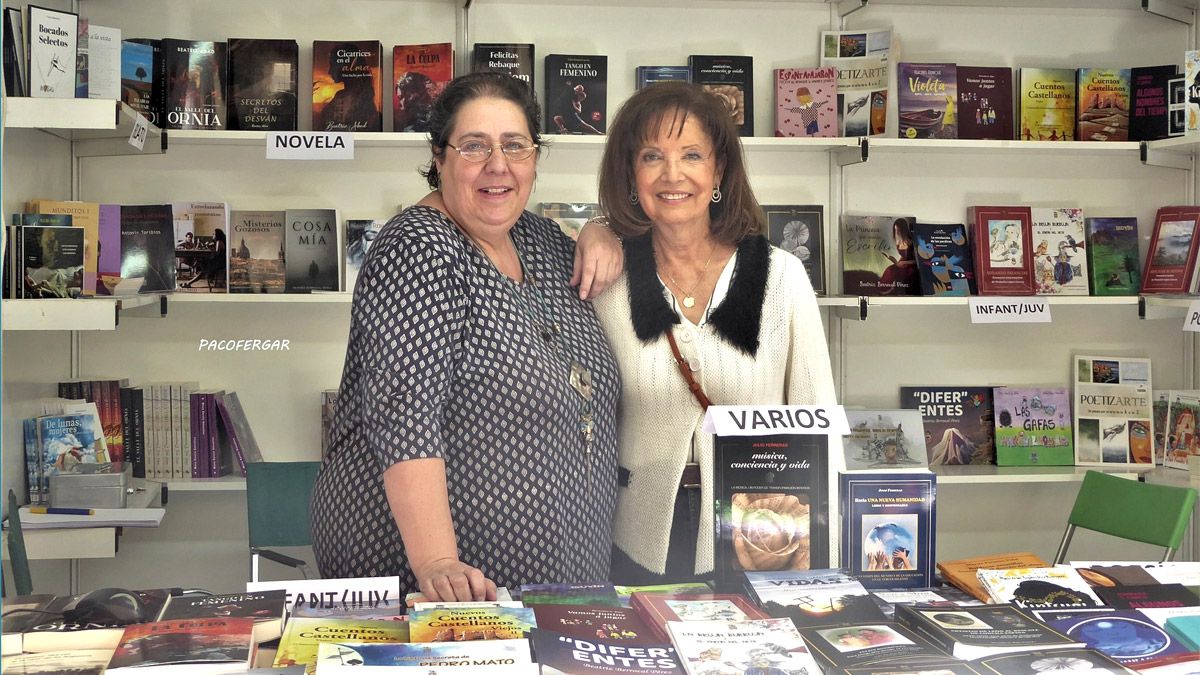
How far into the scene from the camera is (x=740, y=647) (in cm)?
129

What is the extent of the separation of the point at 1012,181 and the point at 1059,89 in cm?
35

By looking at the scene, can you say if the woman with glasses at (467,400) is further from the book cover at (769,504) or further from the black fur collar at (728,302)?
the book cover at (769,504)

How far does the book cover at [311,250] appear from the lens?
3543mm

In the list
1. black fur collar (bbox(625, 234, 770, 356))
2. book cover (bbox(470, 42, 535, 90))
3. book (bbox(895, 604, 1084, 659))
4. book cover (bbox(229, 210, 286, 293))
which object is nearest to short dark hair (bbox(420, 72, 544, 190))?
black fur collar (bbox(625, 234, 770, 356))

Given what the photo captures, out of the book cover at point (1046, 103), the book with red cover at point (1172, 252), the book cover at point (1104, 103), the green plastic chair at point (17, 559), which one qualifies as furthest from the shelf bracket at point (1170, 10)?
the green plastic chair at point (17, 559)

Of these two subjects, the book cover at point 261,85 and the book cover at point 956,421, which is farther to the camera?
the book cover at point 956,421

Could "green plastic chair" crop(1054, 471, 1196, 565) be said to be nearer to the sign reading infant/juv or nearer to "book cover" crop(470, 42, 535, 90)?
the sign reading infant/juv

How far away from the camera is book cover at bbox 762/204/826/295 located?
3.71 m

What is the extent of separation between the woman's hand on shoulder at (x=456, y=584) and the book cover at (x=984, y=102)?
2.84m

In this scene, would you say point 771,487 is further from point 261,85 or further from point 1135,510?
point 261,85

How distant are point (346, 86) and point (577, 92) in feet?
2.43

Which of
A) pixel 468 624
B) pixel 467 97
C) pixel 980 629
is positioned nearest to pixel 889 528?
pixel 980 629

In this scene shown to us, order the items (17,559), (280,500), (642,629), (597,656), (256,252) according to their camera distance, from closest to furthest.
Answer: (597,656) < (642,629) < (17,559) < (280,500) < (256,252)

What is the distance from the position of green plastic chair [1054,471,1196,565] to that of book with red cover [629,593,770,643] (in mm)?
1893
